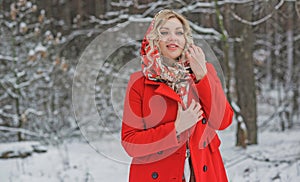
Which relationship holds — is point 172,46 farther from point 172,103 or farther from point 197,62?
point 172,103

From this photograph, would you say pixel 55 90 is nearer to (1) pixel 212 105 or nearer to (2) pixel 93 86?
(2) pixel 93 86

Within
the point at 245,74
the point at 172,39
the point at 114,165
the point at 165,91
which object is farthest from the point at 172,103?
the point at 245,74

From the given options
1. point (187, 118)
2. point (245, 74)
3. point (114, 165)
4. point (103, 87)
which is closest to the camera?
point (187, 118)

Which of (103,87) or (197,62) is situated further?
(103,87)

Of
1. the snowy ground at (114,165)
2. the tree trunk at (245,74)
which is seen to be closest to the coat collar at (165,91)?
the snowy ground at (114,165)

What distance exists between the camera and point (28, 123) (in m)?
9.06

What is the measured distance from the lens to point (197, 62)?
6.64 feet

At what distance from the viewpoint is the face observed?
2086 mm

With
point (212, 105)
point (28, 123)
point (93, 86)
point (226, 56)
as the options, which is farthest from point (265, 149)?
point (28, 123)

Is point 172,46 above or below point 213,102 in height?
above

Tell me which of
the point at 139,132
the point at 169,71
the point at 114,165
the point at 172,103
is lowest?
the point at 114,165

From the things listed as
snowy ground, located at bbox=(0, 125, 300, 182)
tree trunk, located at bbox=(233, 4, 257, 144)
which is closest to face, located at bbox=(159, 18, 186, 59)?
snowy ground, located at bbox=(0, 125, 300, 182)

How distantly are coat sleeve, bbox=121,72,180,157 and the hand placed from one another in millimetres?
36

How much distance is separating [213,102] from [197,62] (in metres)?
0.23
